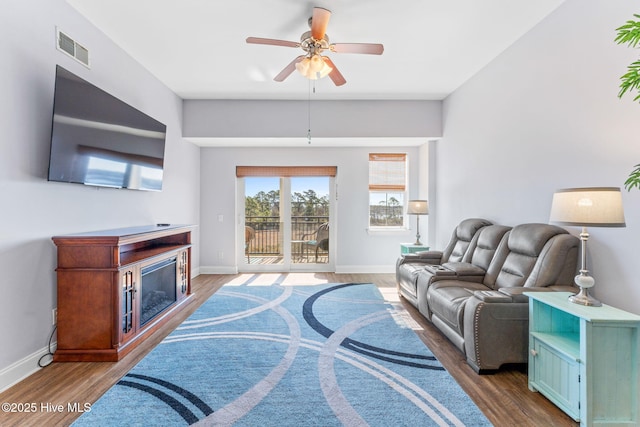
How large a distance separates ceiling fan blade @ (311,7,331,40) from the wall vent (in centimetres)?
214

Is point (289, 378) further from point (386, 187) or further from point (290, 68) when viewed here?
point (386, 187)

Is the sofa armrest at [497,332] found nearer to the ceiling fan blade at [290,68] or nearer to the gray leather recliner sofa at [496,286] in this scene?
the gray leather recliner sofa at [496,286]

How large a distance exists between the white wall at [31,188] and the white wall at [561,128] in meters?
4.32

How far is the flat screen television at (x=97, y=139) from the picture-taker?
226cm

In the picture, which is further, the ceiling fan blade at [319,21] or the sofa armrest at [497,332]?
the ceiling fan blade at [319,21]

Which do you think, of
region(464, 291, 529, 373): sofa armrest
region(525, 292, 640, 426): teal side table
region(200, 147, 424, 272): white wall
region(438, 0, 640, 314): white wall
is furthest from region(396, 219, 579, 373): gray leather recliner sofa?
region(200, 147, 424, 272): white wall

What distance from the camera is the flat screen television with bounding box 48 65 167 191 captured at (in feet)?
7.40

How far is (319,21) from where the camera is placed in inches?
94.7

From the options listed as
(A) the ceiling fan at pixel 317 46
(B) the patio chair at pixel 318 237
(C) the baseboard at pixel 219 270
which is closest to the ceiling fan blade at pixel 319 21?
(A) the ceiling fan at pixel 317 46

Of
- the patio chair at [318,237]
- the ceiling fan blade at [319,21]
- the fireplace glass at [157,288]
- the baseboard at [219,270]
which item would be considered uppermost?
the ceiling fan blade at [319,21]

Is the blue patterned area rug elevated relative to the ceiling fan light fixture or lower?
lower

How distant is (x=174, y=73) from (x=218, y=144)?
1.55m

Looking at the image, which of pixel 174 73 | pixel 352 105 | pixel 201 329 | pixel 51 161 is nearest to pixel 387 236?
pixel 352 105

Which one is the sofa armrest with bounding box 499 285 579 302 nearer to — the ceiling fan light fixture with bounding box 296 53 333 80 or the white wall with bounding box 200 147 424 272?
the ceiling fan light fixture with bounding box 296 53 333 80
